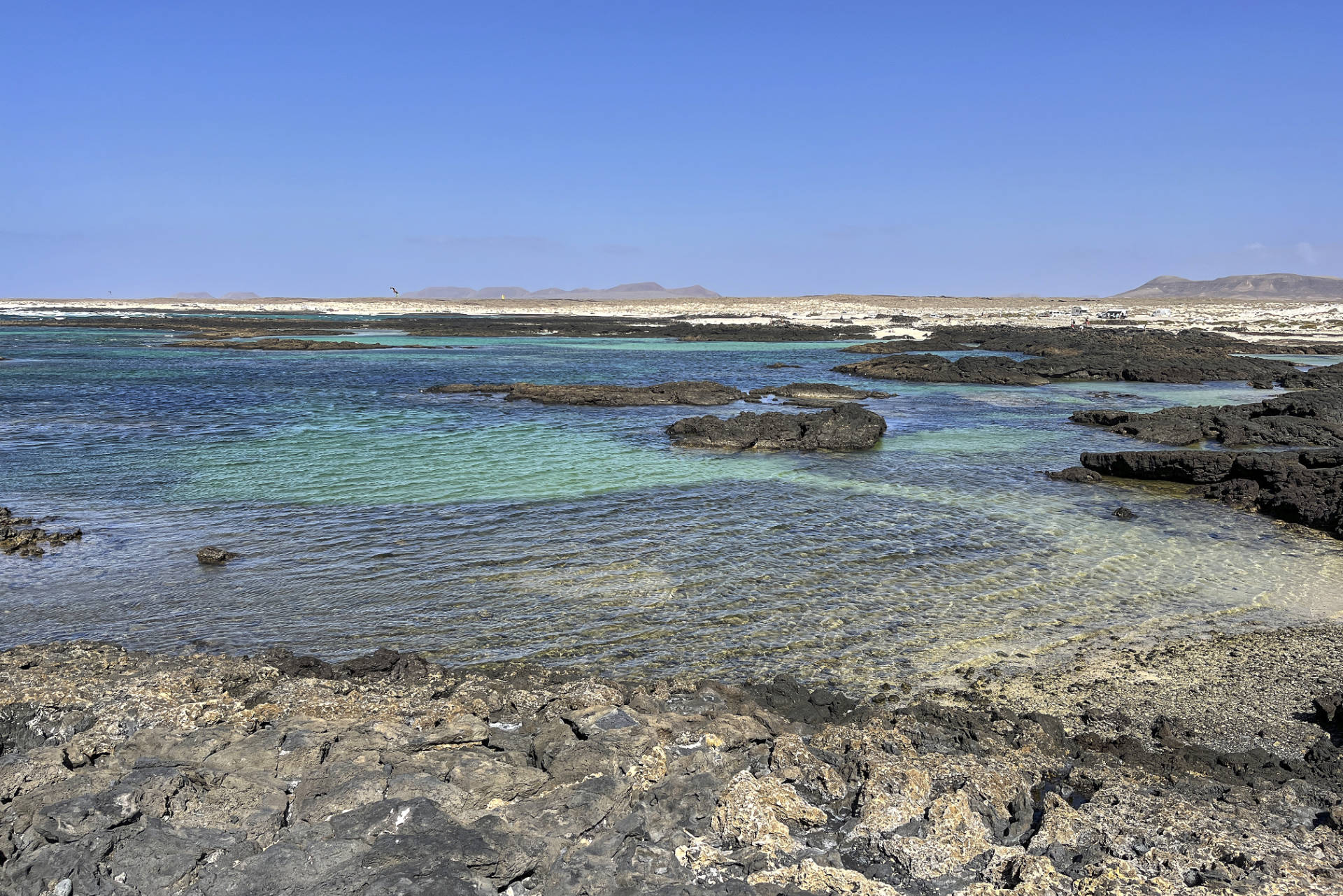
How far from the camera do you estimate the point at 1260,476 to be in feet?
42.7

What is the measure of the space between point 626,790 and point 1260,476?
1256cm

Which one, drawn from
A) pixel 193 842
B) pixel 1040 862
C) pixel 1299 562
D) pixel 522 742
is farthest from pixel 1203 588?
pixel 193 842

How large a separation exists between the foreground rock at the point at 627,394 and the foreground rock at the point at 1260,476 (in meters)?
11.9

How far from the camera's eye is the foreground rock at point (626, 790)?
12.6 ft

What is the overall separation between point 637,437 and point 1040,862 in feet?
49.7

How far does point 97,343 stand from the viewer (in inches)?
1957

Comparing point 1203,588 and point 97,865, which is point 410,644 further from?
point 1203,588

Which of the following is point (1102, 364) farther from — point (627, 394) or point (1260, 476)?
point (1260, 476)

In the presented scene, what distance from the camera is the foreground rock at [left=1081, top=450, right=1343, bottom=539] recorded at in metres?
11.4

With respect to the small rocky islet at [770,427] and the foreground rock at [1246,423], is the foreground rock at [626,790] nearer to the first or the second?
the small rocky islet at [770,427]

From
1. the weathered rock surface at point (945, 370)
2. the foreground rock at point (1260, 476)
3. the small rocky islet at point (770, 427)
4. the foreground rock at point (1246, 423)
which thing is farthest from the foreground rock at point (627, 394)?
the foreground rock at point (1260, 476)

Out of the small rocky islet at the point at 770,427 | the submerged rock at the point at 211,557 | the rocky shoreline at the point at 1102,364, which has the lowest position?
the submerged rock at the point at 211,557

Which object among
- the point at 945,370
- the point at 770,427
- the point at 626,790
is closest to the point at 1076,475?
the point at 770,427

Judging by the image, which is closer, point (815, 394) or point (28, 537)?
point (28, 537)
